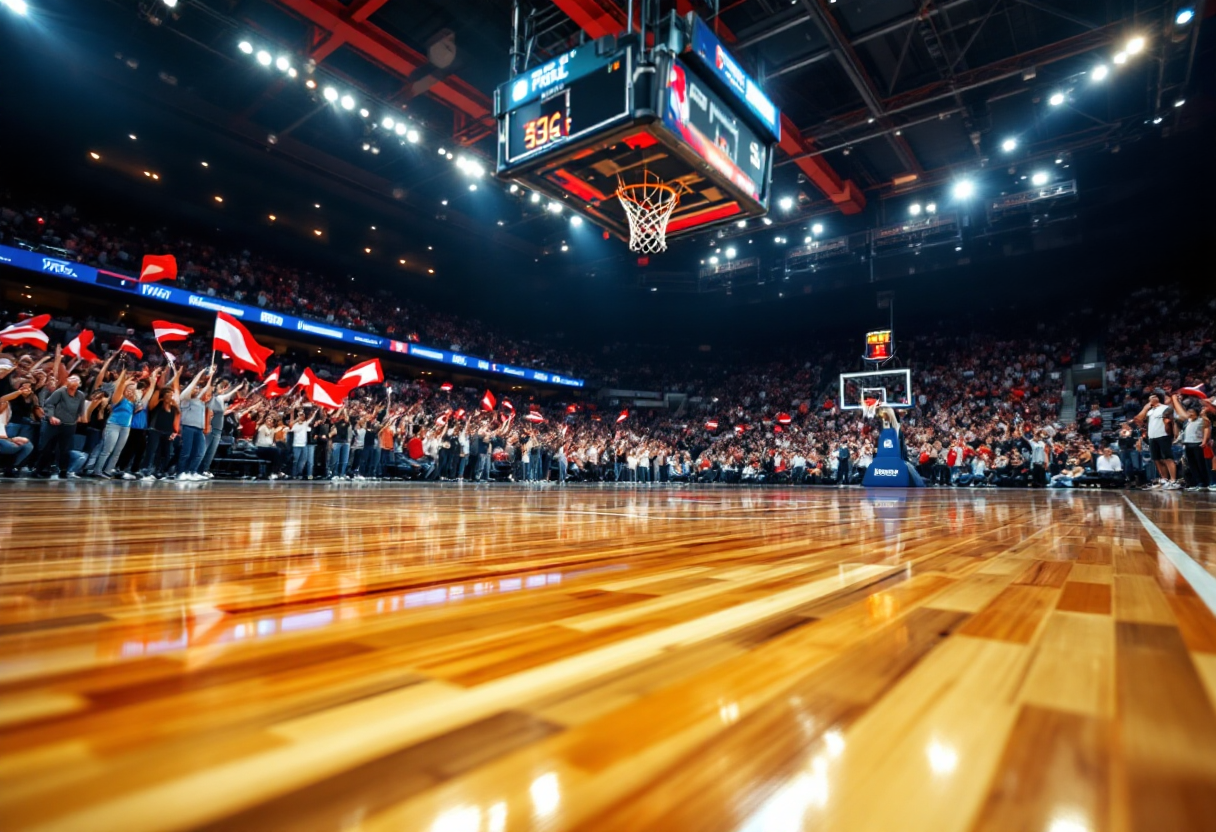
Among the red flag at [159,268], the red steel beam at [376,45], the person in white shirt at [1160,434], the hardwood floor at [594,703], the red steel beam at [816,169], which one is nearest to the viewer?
the hardwood floor at [594,703]

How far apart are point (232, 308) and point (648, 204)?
384 inches

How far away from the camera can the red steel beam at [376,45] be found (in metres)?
7.05

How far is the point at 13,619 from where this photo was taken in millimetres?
387

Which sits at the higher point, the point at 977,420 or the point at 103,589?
the point at 977,420

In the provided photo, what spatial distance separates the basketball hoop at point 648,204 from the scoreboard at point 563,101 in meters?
0.77

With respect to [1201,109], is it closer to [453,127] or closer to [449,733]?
[453,127]

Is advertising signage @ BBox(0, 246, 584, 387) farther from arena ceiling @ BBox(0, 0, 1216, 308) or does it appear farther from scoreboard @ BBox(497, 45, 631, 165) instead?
scoreboard @ BBox(497, 45, 631, 165)

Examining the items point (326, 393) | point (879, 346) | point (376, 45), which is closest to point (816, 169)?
point (879, 346)

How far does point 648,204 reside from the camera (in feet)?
17.3

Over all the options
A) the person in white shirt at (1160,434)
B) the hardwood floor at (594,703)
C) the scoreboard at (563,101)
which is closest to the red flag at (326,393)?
the scoreboard at (563,101)

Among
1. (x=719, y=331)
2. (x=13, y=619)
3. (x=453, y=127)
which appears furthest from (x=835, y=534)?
(x=719, y=331)

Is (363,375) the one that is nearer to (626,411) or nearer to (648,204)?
(648,204)

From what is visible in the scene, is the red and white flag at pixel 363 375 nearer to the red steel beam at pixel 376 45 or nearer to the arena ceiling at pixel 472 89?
the arena ceiling at pixel 472 89

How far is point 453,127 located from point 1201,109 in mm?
12877
